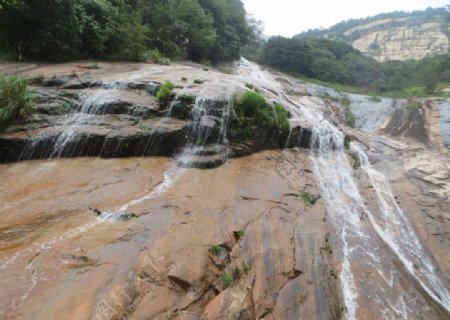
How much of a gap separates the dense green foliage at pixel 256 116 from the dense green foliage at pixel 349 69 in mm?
22430

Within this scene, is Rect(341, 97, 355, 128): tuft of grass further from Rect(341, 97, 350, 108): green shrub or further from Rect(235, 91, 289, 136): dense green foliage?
Rect(235, 91, 289, 136): dense green foliage

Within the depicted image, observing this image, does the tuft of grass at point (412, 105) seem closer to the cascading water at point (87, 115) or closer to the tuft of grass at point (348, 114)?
the tuft of grass at point (348, 114)

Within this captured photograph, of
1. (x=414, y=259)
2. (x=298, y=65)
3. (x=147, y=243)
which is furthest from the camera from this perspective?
(x=298, y=65)

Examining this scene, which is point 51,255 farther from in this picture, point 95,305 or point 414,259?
point 414,259

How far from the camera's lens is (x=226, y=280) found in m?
4.76

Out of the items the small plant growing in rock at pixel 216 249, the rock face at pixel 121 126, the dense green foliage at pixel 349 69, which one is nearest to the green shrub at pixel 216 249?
the small plant growing in rock at pixel 216 249

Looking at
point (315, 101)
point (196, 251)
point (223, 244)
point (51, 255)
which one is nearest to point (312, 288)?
point (223, 244)

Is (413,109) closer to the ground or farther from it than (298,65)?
closer to the ground

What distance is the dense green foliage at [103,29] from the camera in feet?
36.7

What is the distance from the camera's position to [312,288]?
540cm

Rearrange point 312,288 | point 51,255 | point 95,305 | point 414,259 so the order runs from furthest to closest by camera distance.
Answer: point 414,259 < point 312,288 < point 51,255 < point 95,305

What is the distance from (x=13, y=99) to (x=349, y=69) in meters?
34.0

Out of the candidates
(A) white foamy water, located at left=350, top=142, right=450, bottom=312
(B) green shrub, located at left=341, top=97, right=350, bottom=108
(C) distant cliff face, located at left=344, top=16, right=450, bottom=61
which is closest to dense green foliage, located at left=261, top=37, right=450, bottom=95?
(B) green shrub, located at left=341, top=97, right=350, bottom=108

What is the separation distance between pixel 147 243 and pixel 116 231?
588mm
